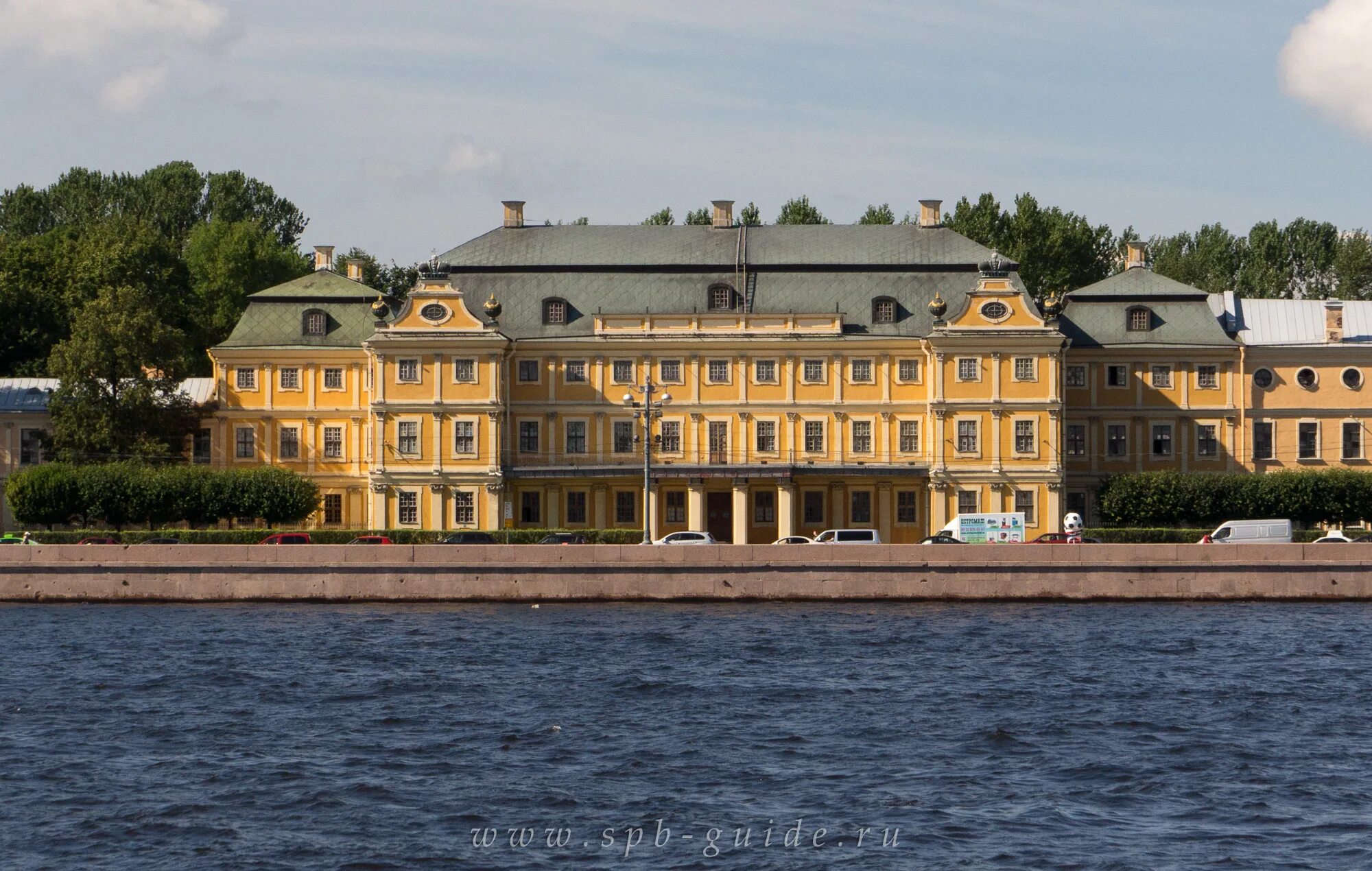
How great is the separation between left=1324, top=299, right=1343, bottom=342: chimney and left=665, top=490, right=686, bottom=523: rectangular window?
29.3 meters

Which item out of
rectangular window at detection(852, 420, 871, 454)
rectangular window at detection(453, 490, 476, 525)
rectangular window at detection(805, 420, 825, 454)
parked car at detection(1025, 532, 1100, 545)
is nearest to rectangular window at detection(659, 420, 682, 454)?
rectangular window at detection(805, 420, 825, 454)

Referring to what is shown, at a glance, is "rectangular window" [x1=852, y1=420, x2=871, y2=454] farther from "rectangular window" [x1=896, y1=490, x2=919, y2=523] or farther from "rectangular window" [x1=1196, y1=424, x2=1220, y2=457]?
"rectangular window" [x1=1196, y1=424, x2=1220, y2=457]

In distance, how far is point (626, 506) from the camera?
85.3m

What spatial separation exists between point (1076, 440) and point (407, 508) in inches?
1142

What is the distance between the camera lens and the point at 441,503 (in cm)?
8344

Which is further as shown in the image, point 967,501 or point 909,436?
point 909,436

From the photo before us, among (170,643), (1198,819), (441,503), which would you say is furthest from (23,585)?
(1198,819)

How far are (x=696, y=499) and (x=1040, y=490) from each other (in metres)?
14.2

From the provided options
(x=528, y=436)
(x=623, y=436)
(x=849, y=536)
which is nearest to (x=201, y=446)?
(x=528, y=436)

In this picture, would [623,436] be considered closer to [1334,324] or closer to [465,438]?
[465,438]

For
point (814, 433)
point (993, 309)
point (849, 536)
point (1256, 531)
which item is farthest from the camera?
point (814, 433)

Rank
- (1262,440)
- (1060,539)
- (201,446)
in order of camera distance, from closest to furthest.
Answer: (1060,539)
(1262,440)
(201,446)

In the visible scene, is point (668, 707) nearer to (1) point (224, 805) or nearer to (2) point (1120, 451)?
(1) point (224, 805)

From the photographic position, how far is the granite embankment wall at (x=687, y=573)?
63438 mm
